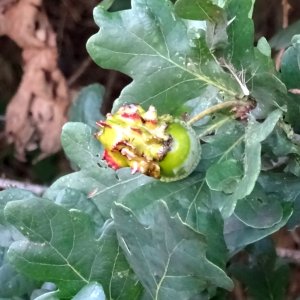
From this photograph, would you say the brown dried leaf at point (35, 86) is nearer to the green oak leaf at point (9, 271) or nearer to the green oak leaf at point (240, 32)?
the green oak leaf at point (9, 271)

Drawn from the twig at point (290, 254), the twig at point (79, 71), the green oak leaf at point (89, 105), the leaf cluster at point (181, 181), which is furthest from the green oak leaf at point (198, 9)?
the twig at point (79, 71)

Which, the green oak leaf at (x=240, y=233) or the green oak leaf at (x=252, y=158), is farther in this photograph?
the green oak leaf at (x=240, y=233)

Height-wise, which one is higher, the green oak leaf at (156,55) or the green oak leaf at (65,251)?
the green oak leaf at (156,55)

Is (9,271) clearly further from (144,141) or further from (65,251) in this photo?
(144,141)

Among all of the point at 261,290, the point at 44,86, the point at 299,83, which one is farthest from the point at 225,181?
the point at 44,86

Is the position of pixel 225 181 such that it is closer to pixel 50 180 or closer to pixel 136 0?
pixel 136 0

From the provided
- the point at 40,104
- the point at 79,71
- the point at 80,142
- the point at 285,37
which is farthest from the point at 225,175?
the point at 79,71

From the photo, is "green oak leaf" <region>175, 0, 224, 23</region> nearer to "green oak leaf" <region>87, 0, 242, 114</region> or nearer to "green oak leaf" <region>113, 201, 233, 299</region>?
"green oak leaf" <region>87, 0, 242, 114</region>
